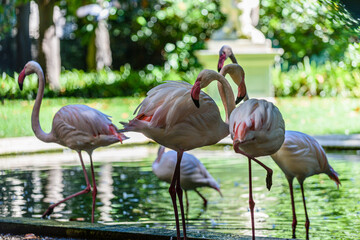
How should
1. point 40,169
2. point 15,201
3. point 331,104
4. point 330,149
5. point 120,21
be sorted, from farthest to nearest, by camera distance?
point 120,21, point 331,104, point 330,149, point 40,169, point 15,201

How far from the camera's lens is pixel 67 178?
7320 mm

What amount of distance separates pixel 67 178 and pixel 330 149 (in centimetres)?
384

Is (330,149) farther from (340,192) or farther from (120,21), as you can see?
(120,21)

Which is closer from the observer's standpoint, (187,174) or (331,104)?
(187,174)

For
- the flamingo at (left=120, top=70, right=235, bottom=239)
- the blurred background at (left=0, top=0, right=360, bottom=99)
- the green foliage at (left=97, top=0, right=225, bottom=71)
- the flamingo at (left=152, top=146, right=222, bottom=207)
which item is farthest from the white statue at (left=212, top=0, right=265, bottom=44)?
the flamingo at (left=120, top=70, right=235, bottom=239)

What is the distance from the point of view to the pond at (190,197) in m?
4.97

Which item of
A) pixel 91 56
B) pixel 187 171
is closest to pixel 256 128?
pixel 187 171

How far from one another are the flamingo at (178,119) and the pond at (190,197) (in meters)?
1.11

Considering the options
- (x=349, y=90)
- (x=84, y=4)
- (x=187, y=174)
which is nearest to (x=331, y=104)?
(x=349, y=90)

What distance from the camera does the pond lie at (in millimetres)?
4973

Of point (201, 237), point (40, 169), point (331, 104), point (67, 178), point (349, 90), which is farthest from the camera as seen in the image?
point (349, 90)

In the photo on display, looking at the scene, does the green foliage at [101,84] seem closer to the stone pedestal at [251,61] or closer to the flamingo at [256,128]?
the stone pedestal at [251,61]

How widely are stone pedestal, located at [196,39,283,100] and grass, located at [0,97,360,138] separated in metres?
0.64

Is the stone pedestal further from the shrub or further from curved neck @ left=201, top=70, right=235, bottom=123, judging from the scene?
curved neck @ left=201, top=70, right=235, bottom=123
